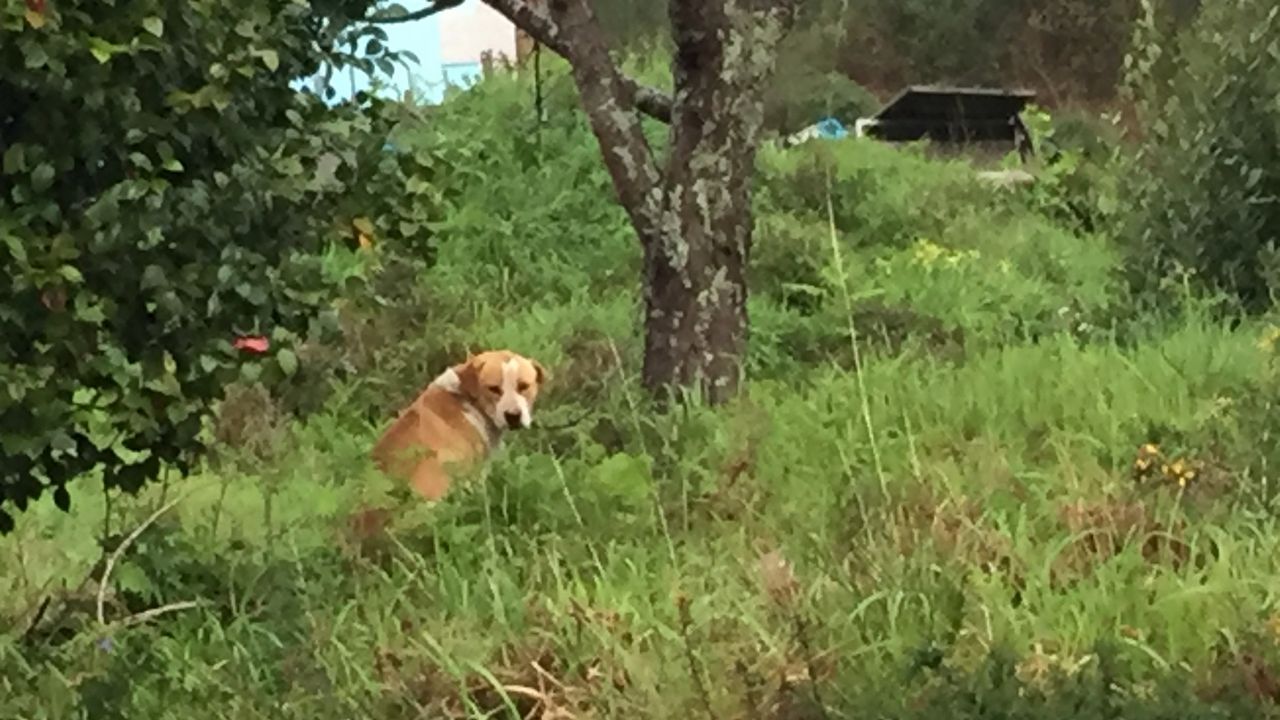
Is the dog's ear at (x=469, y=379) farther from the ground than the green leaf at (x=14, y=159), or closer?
closer

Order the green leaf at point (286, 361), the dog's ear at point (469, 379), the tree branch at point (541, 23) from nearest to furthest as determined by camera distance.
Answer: the green leaf at point (286, 361)
the dog's ear at point (469, 379)
the tree branch at point (541, 23)

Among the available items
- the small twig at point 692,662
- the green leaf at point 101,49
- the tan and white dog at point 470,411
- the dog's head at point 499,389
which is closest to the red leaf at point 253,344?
the green leaf at point 101,49

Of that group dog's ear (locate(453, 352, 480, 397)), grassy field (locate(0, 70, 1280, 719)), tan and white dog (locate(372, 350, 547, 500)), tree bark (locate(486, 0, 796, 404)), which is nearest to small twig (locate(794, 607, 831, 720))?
grassy field (locate(0, 70, 1280, 719))

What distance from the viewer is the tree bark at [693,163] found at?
5852 mm

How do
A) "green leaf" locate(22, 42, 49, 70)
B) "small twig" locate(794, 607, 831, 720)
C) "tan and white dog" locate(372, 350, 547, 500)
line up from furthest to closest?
1. "tan and white dog" locate(372, 350, 547, 500)
2. "green leaf" locate(22, 42, 49, 70)
3. "small twig" locate(794, 607, 831, 720)

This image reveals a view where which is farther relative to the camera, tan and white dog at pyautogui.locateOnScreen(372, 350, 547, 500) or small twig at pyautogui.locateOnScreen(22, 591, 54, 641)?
tan and white dog at pyautogui.locateOnScreen(372, 350, 547, 500)

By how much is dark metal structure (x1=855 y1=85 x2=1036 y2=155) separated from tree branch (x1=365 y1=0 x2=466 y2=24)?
10644mm

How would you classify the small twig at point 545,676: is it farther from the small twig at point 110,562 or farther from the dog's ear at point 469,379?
the dog's ear at point 469,379

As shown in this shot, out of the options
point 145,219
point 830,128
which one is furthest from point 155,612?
point 830,128

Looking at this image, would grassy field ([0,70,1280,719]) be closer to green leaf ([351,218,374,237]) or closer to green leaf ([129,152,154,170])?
green leaf ([351,218,374,237])

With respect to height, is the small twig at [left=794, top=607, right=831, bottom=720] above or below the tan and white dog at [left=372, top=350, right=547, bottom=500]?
above

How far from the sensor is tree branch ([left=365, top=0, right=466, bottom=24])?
3.93m

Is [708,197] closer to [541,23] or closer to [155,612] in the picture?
[541,23]

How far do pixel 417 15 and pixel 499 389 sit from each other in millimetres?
1336
